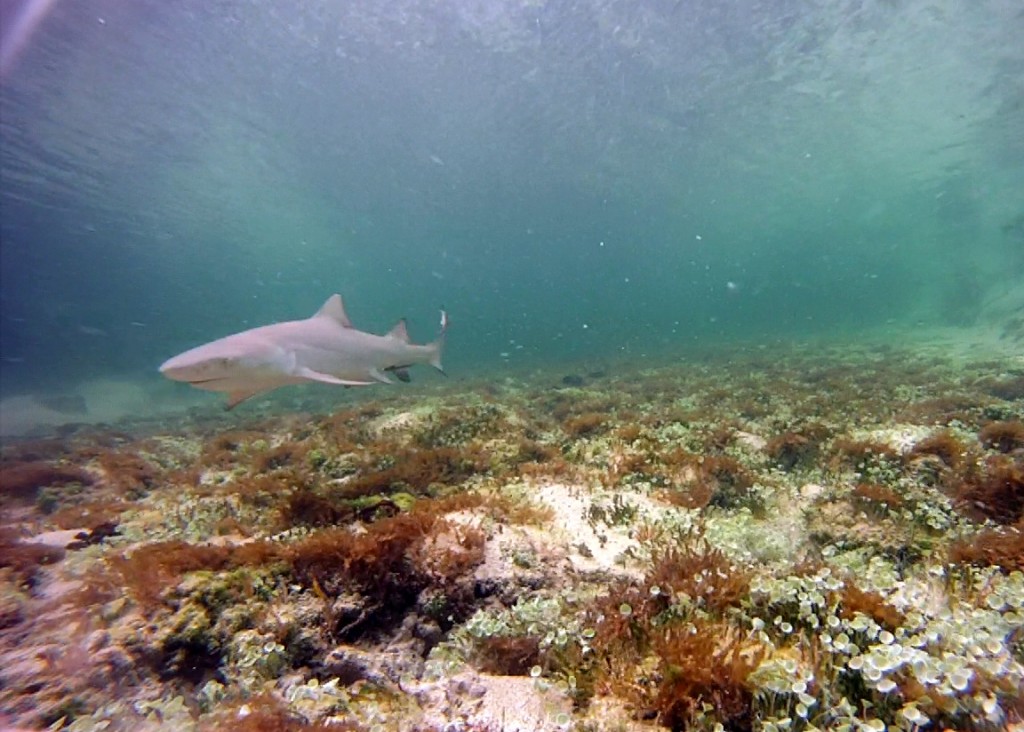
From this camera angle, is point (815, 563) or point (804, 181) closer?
point (815, 563)

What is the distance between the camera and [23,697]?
10.1 feet

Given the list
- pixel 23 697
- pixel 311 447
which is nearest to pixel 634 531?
pixel 23 697

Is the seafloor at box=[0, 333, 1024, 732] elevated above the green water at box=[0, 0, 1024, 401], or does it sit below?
below

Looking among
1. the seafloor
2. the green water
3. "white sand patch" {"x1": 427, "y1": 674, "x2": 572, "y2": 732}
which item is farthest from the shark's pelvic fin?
the green water

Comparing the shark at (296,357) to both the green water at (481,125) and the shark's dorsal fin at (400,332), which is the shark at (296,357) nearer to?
the shark's dorsal fin at (400,332)

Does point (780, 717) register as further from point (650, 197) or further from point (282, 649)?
point (650, 197)

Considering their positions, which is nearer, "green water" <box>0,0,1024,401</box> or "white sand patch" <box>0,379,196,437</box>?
"green water" <box>0,0,1024,401</box>

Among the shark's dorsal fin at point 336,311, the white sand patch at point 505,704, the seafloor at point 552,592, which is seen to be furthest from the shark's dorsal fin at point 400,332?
the white sand patch at point 505,704

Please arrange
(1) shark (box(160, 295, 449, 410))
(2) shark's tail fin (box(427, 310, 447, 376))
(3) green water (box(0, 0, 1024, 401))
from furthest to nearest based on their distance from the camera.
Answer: (3) green water (box(0, 0, 1024, 401)), (2) shark's tail fin (box(427, 310, 447, 376)), (1) shark (box(160, 295, 449, 410))

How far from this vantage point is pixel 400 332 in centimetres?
731

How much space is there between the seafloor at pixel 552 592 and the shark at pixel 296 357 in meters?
1.38

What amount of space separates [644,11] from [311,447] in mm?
22230

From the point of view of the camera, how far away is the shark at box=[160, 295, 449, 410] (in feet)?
14.6

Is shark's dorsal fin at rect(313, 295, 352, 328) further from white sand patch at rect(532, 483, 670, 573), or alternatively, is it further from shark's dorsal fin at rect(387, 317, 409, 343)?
white sand patch at rect(532, 483, 670, 573)
